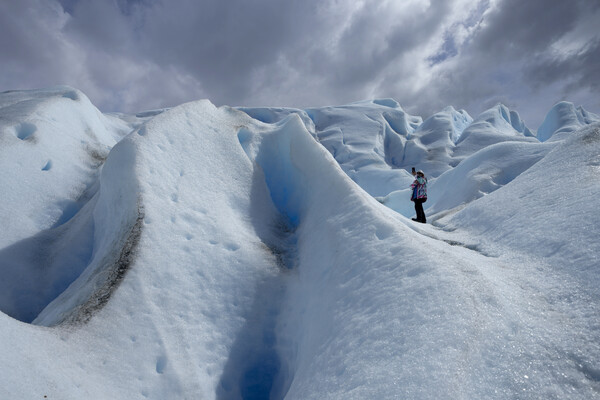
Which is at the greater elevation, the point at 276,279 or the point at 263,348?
the point at 276,279

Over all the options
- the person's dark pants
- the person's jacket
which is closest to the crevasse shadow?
the person's dark pants

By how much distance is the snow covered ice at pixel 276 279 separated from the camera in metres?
2.18

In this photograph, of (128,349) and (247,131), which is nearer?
(128,349)

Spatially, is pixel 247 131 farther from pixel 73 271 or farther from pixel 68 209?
pixel 68 209

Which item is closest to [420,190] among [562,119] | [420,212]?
[420,212]

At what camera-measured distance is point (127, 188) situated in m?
4.31

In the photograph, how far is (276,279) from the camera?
3.94m

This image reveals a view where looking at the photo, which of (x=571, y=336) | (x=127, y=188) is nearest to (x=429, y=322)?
(x=571, y=336)

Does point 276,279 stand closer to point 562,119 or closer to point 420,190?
point 420,190

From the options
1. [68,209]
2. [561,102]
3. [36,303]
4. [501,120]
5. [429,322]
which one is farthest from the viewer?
[501,120]

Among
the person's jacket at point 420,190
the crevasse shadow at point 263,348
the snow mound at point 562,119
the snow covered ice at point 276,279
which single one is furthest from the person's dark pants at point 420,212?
the snow mound at point 562,119

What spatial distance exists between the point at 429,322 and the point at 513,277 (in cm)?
125

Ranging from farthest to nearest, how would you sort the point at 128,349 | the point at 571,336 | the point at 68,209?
the point at 68,209, the point at 128,349, the point at 571,336

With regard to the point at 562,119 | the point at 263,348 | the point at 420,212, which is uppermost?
the point at 562,119
